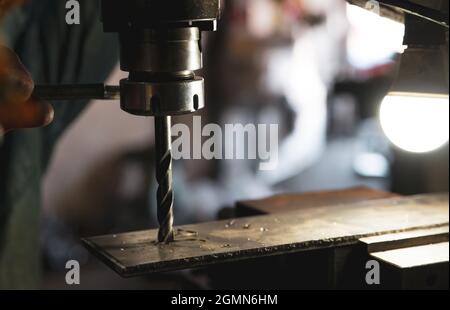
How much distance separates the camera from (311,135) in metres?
7.16

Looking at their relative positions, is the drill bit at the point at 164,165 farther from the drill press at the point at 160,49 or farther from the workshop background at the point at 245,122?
the workshop background at the point at 245,122

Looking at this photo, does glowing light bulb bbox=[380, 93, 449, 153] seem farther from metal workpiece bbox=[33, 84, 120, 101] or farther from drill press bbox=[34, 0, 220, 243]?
metal workpiece bbox=[33, 84, 120, 101]

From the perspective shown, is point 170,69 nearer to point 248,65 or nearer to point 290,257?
point 290,257

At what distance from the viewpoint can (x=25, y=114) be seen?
3.41 feet

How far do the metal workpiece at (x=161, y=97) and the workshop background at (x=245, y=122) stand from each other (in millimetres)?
3116

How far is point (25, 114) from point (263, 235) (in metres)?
0.55

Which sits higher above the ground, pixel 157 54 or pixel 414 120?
pixel 157 54

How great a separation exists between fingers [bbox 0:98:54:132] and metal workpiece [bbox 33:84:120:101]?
0.06 m

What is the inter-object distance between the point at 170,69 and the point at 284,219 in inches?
21.3

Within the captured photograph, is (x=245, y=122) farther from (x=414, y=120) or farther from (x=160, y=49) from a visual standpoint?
(x=160, y=49)

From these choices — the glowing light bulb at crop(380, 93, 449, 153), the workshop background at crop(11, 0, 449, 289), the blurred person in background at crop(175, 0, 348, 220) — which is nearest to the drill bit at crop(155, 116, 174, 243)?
the glowing light bulb at crop(380, 93, 449, 153)

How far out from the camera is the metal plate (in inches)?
47.8

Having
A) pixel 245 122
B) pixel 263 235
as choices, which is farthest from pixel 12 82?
pixel 245 122
